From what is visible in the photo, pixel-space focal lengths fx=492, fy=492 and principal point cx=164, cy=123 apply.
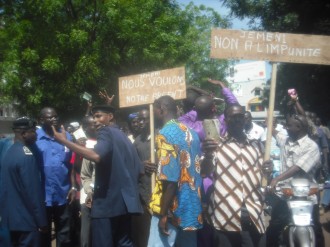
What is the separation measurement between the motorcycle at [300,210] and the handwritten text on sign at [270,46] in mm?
1301

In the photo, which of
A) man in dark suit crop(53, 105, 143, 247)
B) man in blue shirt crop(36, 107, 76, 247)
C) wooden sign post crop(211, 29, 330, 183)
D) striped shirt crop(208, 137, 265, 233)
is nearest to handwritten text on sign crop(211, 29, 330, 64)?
wooden sign post crop(211, 29, 330, 183)

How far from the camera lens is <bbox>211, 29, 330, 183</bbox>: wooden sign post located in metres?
5.15

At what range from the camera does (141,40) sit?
18.4 meters

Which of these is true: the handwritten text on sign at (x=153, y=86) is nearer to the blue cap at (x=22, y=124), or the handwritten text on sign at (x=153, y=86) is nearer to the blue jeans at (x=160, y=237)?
the blue cap at (x=22, y=124)

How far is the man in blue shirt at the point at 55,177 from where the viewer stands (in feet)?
19.4

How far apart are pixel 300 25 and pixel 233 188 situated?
14.6 m

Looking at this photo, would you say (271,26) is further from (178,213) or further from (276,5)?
(178,213)

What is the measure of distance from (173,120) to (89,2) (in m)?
15.4

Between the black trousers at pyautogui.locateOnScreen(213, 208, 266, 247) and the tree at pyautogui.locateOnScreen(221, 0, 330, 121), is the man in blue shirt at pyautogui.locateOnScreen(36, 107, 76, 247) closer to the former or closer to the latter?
the black trousers at pyautogui.locateOnScreen(213, 208, 266, 247)

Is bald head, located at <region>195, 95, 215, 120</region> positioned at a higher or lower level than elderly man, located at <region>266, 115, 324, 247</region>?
higher

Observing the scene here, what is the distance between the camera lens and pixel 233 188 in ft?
14.4

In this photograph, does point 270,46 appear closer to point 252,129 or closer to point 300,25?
point 252,129

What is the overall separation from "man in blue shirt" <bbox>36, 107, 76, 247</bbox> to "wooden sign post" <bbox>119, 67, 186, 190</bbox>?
1019 millimetres

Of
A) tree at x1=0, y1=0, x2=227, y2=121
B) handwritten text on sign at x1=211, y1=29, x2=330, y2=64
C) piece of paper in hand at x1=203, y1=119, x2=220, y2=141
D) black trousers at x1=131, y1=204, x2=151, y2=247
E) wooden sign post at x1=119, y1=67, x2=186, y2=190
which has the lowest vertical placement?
black trousers at x1=131, y1=204, x2=151, y2=247
